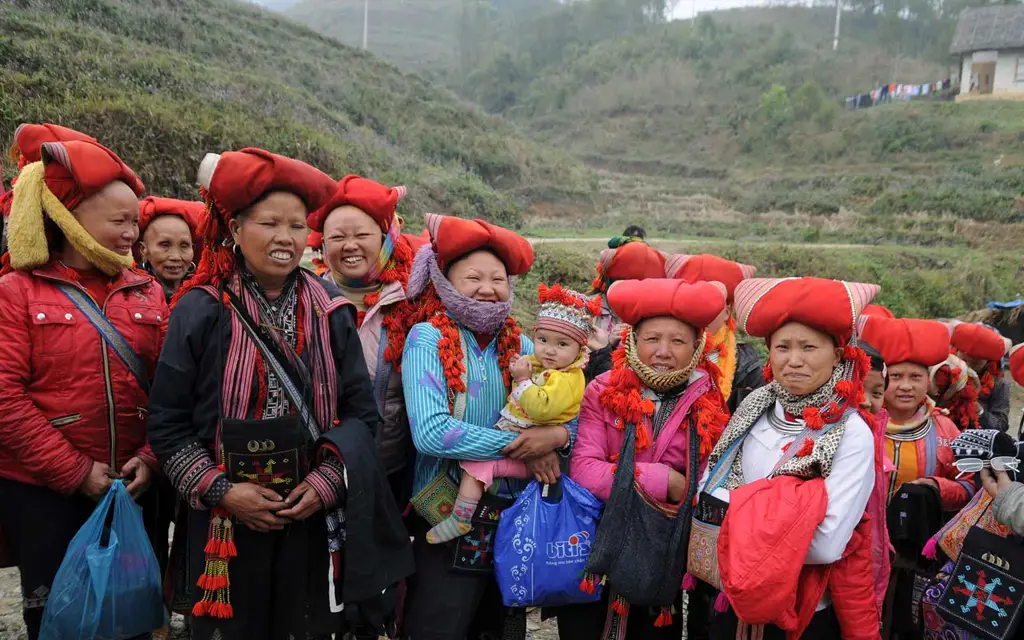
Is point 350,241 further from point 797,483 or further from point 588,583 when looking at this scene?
point 797,483

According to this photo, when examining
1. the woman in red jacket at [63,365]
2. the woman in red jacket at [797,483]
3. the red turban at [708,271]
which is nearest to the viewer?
the woman in red jacket at [797,483]

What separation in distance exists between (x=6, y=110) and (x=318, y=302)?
43.2ft

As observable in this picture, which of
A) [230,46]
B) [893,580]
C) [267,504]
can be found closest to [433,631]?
[267,504]

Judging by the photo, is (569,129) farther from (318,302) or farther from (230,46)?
(318,302)

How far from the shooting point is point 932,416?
11.8 feet

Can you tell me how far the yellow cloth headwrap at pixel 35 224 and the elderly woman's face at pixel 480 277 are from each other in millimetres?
1361

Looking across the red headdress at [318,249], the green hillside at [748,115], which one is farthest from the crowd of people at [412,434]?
the green hillside at [748,115]

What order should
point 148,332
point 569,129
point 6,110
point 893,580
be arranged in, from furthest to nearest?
point 569,129 → point 6,110 → point 893,580 → point 148,332

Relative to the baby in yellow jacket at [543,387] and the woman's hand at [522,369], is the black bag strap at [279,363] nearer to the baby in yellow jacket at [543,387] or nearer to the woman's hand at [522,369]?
the baby in yellow jacket at [543,387]

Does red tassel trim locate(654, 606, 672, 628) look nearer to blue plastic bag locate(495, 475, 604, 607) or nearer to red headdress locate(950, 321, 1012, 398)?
blue plastic bag locate(495, 475, 604, 607)

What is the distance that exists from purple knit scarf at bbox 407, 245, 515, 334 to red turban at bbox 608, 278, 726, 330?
467 millimetres

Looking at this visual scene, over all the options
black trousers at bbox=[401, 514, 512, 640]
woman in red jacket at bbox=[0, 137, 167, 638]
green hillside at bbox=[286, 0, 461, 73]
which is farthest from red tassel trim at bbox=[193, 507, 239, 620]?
green hillside at bbox=[286, 0, 461, 73]

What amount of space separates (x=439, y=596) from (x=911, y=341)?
96.5 inches

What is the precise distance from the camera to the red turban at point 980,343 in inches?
177
